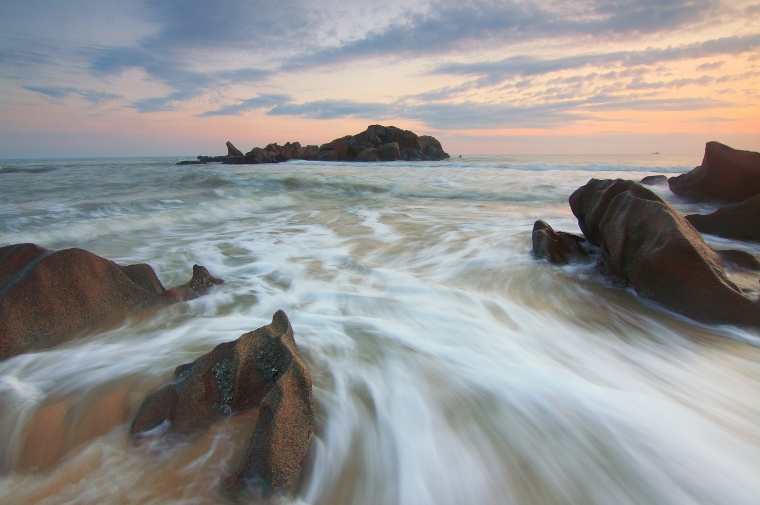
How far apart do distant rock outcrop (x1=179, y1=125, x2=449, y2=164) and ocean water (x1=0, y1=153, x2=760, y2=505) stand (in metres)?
38.4

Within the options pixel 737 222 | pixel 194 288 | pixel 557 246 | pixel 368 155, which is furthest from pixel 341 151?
pixel 194 288

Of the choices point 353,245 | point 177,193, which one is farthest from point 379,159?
point 353,245

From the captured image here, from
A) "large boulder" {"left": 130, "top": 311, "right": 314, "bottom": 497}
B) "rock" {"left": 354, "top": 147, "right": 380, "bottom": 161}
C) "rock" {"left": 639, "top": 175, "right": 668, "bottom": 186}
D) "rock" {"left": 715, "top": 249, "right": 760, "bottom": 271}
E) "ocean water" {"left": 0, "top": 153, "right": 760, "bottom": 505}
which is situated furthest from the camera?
"rock" {"left": 354, "top": 147, "right": 380, "bottom": 161}

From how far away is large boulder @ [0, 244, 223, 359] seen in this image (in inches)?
104

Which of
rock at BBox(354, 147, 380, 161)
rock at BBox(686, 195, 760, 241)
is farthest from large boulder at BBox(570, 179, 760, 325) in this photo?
rock at BBox(354, 147, 380, 161)

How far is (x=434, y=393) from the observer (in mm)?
2373

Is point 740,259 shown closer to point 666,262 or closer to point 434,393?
point 666,262

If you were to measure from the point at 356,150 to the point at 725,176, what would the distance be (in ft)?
130

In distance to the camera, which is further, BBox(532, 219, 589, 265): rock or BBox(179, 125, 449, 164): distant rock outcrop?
BBox(179, 125, 449, 164): distant rock outcrop

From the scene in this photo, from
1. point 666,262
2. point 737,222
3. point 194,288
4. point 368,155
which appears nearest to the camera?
point 666,262

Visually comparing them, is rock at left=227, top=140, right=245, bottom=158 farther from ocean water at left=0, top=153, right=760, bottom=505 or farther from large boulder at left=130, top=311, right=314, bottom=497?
large boulder at left=130, top=311, right=314, bottom=497

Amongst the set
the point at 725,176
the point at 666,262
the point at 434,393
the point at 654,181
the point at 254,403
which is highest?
the point at 725,176

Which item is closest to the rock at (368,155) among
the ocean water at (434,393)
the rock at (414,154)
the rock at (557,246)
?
the rock at (414,154)

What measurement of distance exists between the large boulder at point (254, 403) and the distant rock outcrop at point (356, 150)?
39.9 m
